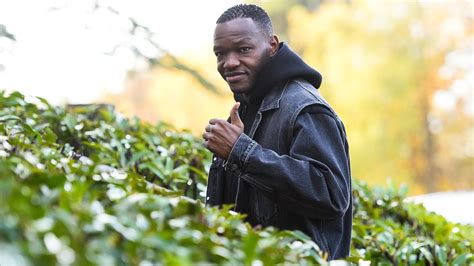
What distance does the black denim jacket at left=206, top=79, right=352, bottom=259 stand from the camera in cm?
392

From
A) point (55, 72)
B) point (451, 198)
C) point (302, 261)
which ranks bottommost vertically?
point (302, 261)

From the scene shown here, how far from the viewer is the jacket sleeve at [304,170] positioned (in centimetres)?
390

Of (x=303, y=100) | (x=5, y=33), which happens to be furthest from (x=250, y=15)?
(x=5, y=33)

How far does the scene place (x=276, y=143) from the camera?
4.26m

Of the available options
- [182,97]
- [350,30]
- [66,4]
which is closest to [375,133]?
[350,30]

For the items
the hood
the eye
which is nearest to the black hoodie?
the hood

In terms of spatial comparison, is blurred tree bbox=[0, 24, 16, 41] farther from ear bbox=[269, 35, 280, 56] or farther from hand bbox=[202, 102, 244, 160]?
hand bbox=[202, 102, 244, 160]

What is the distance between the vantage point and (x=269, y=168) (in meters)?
3.91

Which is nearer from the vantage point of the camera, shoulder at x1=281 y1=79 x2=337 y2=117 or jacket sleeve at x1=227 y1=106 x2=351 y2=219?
jacket sleeve at x1=227 y1=106 x2=351 y2=219

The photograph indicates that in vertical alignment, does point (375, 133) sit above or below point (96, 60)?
above

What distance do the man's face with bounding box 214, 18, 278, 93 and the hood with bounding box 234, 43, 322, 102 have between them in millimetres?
35

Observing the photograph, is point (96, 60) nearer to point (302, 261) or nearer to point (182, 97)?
point (302, 261)

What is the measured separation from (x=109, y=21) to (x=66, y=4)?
0.71m

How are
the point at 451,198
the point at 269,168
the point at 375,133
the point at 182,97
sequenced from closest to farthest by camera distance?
1. the point at 269,168
2. the point at 451,198
3. the point at 375,133
4. the point at 182,97
